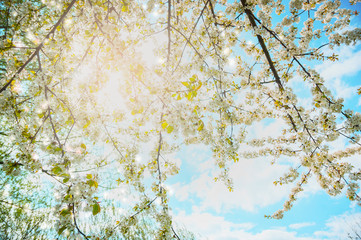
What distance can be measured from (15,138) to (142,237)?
516 inches

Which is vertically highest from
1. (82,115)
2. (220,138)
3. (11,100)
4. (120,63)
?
(120,63)

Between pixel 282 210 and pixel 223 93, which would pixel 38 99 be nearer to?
pixel 223 93

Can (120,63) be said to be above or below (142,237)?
above

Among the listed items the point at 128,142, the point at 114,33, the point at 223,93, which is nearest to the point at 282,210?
the point at 223,93

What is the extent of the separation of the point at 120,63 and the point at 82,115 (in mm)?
1401

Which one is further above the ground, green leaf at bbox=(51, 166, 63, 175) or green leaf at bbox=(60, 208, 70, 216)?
green leaf at bbox=(51, 166, 63, 175)

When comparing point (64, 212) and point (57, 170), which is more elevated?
point (57, 170)

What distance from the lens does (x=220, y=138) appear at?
3768mm

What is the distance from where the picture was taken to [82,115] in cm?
335

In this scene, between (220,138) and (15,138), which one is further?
(220,138)

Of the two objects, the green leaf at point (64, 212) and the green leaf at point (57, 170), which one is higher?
the green leaf at point (57, 170)

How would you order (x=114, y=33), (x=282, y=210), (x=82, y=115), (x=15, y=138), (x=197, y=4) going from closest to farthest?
(x=15, y=138) → (x=82, y=115) → (x=114, y=33) → (x=197, y=4) → (x=282, y=210)

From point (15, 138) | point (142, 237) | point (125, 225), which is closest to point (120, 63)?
point (15, 138)

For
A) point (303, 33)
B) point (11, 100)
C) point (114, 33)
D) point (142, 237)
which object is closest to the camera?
point (11, 100)
